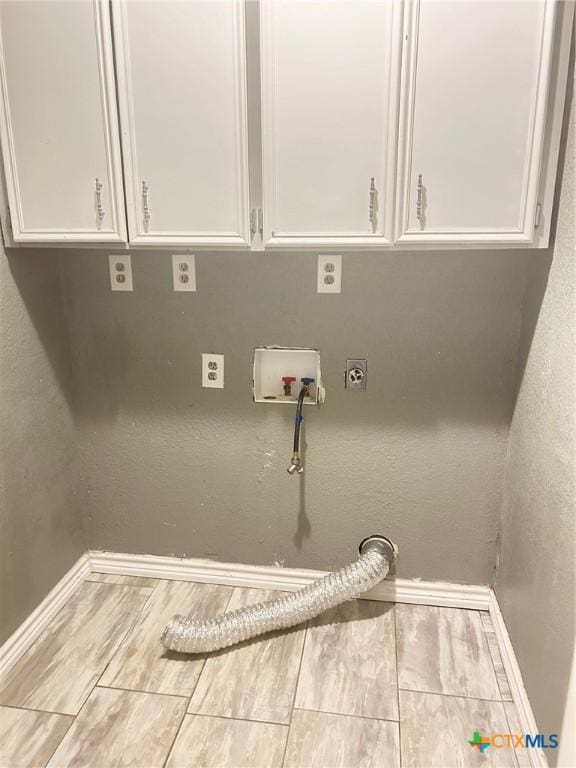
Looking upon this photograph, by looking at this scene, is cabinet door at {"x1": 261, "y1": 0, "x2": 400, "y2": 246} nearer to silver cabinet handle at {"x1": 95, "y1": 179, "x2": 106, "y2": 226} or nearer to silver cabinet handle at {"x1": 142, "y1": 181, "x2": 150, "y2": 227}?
silver cabinet handle at {"x1": 142, "y1": 181, "x2": 150, "y2": 227}

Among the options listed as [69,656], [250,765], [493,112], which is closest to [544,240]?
[493,112]

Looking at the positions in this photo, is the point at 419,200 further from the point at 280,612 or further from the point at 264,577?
the point at 264,577

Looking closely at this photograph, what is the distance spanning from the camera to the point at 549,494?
138 cm

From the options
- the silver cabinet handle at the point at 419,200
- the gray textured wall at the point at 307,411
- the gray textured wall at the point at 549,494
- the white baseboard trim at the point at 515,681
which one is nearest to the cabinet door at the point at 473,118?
the silver cabinet handle at the point at 419,200

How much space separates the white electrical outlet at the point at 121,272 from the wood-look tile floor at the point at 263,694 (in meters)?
1.14

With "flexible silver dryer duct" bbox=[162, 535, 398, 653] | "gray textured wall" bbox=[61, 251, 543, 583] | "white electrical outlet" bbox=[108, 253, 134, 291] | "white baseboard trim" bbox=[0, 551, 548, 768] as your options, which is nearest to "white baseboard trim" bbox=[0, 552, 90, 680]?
"white baseboard trim" bbox=[0, 551, 548, 768]

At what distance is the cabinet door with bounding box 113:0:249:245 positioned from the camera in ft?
4.40

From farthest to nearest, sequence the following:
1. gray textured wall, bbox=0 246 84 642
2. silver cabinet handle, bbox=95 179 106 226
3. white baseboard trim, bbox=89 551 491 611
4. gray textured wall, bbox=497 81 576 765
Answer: white baseboard trim, bbox=89 551 491 611 → gray textured wall, bbox=0 246 84 642 → silver cabinet handle, bbox=95 179 106 226 → gray textured wall, bbox=497 81 576 765

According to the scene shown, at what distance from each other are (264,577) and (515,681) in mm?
895

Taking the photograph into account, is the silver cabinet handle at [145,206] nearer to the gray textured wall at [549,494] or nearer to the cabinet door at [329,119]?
the cabinet door at [329,119]

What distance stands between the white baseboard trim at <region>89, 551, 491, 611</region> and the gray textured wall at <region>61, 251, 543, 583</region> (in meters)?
0.04

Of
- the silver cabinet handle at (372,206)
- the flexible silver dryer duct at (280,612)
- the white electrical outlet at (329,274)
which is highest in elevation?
the silver cabinet handle at (372,206)

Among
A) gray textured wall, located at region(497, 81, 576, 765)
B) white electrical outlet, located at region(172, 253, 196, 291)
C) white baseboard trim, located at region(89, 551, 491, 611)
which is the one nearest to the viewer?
gray textured wall, located at region(497, 81, 576, 765)

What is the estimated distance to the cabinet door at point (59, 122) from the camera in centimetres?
138
